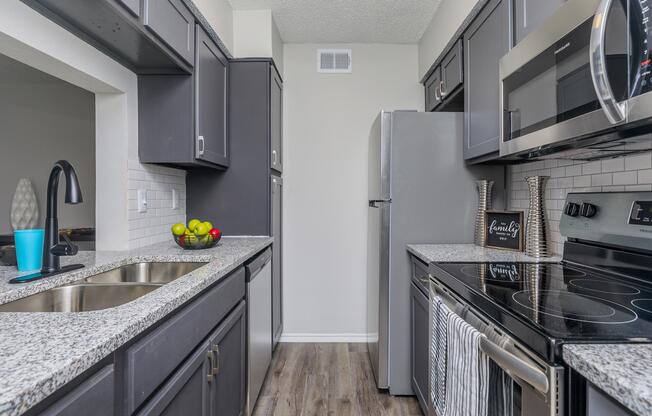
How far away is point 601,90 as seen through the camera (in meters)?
0.89

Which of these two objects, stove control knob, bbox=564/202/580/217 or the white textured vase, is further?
the white textured vase

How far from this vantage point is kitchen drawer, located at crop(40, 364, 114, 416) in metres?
0.57

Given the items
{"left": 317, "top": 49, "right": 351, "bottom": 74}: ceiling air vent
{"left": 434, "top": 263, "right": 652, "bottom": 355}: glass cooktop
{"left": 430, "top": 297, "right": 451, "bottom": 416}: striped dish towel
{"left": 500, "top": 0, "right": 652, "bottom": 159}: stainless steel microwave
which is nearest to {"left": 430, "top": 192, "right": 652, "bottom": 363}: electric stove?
{"left": 434, "top": 263, "right": 652, "bottom": 355}: glass cooktop

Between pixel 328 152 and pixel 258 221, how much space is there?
0.94 m

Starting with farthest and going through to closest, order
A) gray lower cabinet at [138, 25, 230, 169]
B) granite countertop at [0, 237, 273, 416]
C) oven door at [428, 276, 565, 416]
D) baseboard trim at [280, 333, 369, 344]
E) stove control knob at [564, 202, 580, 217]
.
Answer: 1. baseboard trim at [280, 333, 369, 344]
2. gray lower cabinet at [138, 25, 230, 169]
3. stove control knob at [564, 202, 580, 217]
4. oven door at [428, 276, 565, 416]
5. granite countertop at [0, 237, 273, 416]

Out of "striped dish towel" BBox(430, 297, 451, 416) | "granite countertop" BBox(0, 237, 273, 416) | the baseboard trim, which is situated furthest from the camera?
the baseboard trim

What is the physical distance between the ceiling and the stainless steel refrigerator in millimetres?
953

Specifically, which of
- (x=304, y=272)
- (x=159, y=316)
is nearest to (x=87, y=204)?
(x=304, y=272)

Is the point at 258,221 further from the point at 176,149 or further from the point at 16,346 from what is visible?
the point at 16,346

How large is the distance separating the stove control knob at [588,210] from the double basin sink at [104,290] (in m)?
1.63

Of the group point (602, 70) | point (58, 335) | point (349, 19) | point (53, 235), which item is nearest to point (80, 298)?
point (53, 235)

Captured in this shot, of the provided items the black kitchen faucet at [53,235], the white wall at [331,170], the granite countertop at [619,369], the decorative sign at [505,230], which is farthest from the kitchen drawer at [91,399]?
the white wall at [331,170]

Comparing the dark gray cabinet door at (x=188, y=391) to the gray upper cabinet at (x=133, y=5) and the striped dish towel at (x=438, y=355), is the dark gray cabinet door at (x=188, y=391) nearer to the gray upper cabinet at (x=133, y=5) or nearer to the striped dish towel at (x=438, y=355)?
the striped dish towel at (x=438, y=355)

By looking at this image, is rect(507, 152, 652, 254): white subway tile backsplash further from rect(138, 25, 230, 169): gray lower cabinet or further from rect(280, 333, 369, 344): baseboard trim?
rect(138, 25, 230, 169): gray lower cabinet
